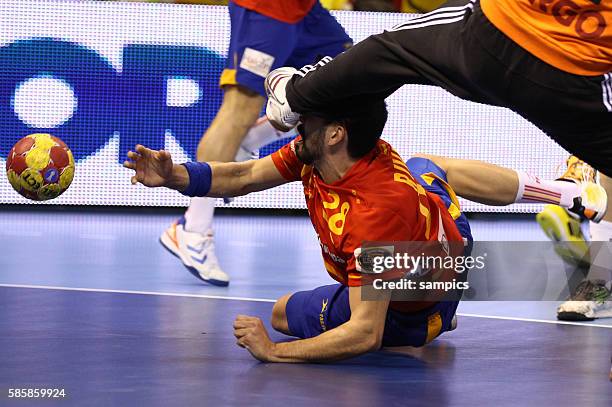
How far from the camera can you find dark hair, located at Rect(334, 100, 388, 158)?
3952 millimetres

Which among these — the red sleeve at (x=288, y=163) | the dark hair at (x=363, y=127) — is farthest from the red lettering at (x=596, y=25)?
the red sleeve at (x=288, y=163)

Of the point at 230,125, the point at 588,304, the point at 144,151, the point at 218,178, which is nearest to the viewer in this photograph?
the point at 144,151

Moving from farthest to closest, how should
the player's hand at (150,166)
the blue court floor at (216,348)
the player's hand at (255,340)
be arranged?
the player's hand at (150,166)
the player's hand at (255,340)
the blue court floor at (216,348)

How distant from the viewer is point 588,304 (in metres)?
5.11

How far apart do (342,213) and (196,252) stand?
2068 millimetres

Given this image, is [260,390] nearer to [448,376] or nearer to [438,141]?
[448,376]

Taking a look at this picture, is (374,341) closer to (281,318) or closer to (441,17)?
(281,318)

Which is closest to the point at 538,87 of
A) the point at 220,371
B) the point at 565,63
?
the point at 565,63

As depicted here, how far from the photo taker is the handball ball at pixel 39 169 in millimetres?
4609

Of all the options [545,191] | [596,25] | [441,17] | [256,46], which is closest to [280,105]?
[441,17]

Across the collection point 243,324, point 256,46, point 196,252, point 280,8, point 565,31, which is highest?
point 280,8

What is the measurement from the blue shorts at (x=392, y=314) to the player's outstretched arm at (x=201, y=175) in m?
0.48

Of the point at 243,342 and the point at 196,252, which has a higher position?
the point at 196,252

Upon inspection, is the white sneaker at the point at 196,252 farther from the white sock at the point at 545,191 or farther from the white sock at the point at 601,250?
the white sock at the point at 601,250
